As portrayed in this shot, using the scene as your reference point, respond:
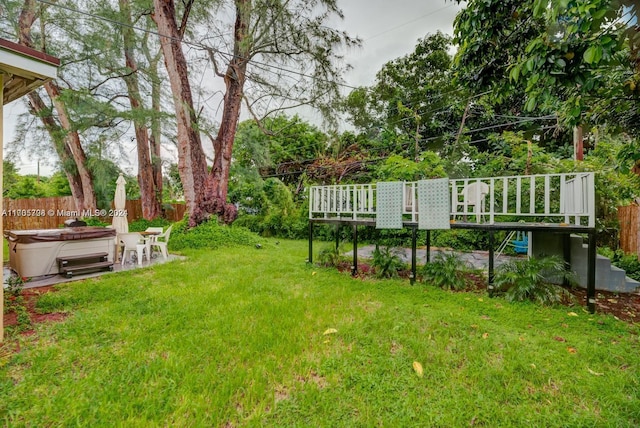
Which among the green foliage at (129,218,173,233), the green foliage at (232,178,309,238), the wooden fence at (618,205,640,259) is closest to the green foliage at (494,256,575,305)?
the wooden fence at (618,205,640,259)

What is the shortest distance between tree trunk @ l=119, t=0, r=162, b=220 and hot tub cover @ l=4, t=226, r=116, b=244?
5.70 metres

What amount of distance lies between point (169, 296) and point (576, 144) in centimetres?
934

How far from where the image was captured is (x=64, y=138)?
10438 mm

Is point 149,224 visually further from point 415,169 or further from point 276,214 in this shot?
point 415,169

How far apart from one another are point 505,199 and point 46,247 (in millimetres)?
7581

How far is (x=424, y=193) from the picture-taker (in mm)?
4844

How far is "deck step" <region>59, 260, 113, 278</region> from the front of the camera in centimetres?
Answer: 497

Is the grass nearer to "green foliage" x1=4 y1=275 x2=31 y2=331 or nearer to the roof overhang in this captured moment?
"green foliage" x1=4 y1=275 x2=31 y2=331

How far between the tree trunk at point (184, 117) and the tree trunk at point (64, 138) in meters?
3.57

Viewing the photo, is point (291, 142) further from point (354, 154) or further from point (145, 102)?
point (145, 102)

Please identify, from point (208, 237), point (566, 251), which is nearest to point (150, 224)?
point (208, 237)

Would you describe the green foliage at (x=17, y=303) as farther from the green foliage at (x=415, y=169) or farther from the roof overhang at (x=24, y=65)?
the green foliage at (x=415, y=169)

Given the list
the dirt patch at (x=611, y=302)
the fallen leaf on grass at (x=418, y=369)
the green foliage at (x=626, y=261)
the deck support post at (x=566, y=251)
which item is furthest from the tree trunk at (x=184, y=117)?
the green foliage at (x=626, y=261)

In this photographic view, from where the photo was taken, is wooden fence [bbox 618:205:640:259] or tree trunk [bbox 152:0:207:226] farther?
tree trunk [bbox 152:0:207:226]
